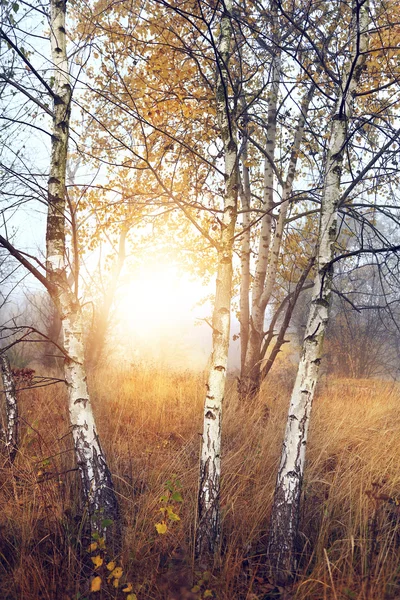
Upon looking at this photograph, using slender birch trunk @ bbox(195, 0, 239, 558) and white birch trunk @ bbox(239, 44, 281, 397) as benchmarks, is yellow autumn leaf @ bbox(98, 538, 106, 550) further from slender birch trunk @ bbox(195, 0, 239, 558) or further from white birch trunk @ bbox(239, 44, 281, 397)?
white birch trunk @ bbox(239, 44, 281, 397)

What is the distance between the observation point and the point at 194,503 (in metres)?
2.74

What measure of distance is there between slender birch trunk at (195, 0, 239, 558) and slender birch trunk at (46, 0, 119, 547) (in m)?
0.71

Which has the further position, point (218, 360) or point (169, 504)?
point (169, 504)

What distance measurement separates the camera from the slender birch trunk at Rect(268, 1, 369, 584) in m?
2.28

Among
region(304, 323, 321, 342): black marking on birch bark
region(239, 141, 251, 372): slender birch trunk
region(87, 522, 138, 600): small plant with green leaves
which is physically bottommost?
region(87, 522, 138, 600): small plant with green leaves

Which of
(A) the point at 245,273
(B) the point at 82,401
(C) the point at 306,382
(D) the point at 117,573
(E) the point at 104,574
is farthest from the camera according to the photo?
(A) the point at 245,273

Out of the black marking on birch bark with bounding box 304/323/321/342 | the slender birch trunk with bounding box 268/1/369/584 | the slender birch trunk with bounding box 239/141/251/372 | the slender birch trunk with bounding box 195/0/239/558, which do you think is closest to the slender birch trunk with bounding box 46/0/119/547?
the slender birch trunk with bounding box 195/0/239/558

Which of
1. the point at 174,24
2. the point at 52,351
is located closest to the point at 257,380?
the point at 174,24

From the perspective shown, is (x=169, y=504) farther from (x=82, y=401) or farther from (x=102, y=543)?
(x=82, y=401)

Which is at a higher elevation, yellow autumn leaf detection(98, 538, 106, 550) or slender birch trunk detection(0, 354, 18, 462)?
slender birch trunk detection(0, 354, 18, 462)

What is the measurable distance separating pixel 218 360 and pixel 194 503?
1216 millimetres

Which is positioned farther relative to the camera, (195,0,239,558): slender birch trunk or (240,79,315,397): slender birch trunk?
(240,79,315,397): slender birch trunk

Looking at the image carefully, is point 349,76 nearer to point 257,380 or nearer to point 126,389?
point 257,380

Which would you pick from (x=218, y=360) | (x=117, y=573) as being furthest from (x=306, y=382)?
(x=117, y=573)
